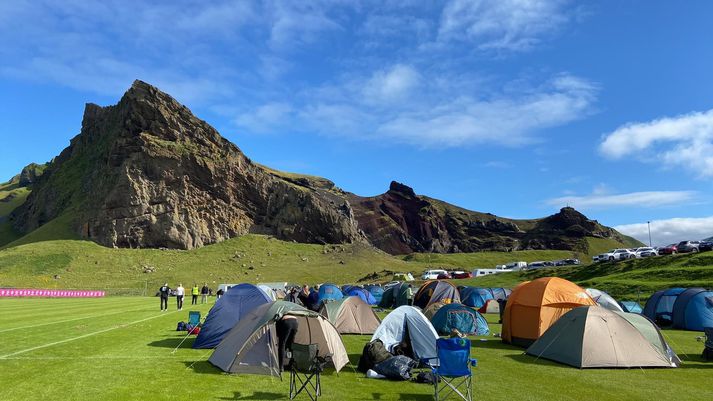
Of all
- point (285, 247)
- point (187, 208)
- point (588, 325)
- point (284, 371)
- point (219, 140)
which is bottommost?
point (284, 371)

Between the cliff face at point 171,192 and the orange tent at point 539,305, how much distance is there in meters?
98.6

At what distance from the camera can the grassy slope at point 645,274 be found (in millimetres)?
38875

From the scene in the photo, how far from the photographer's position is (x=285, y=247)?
113438 mm

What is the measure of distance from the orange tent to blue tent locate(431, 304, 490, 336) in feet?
10.5

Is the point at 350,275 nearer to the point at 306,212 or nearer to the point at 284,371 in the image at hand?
the point at 306,212

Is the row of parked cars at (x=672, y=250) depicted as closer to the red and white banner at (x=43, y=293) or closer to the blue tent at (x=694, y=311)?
the blue tent at (x=694, y=311)

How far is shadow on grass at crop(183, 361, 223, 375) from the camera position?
43.9 ft

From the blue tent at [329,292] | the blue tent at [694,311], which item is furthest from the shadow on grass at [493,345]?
the blue tent at [329,292]

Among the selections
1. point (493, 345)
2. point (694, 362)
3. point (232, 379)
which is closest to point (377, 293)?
point (493, 345)

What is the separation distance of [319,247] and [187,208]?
31.3 meters

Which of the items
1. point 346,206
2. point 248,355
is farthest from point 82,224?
point 248,355

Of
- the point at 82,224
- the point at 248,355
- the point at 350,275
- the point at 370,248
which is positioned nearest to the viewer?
the point at 248,355

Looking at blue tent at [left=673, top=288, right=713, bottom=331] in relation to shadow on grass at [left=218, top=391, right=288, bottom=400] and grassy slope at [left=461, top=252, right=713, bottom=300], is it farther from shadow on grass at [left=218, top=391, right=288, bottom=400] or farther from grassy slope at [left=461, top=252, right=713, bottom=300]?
shadow on grass at [left=218, top=391, right=288, bottom=400]

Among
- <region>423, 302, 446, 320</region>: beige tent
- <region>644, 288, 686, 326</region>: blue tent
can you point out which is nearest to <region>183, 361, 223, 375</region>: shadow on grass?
<region>423, 302, 446, 320</region>: beige tent
